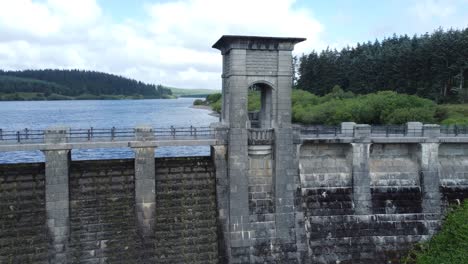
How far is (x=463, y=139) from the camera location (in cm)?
3161

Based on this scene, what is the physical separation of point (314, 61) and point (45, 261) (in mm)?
93819

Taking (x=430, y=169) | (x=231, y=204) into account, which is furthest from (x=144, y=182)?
(x=430, y=169)

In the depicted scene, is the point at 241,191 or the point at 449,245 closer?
the point at 241,191

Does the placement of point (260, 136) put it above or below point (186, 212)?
above

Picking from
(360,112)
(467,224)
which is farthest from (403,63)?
(467,224)

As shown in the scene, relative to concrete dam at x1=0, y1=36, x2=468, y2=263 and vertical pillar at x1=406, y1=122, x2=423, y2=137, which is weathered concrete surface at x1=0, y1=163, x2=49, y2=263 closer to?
concrete dam at x1=0, y1=36, x2=468, y2=263

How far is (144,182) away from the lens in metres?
26.3

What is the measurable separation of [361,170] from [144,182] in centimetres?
1532

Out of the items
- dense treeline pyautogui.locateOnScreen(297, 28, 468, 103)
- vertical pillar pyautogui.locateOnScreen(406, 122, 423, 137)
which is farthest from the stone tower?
dense treeline pyautogui.locateOnScreen(297, 28, 468, 103)

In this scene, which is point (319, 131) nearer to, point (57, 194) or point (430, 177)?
point (430, 177)

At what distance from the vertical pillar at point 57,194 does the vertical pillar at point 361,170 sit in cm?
1945

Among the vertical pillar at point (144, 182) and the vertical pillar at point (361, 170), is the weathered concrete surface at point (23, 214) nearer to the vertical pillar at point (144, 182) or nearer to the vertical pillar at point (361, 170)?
the vertical pillar at point (144, 182)

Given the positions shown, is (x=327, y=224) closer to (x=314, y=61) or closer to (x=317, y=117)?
(x=317, y=117)

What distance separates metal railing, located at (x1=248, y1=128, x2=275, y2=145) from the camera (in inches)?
1096
